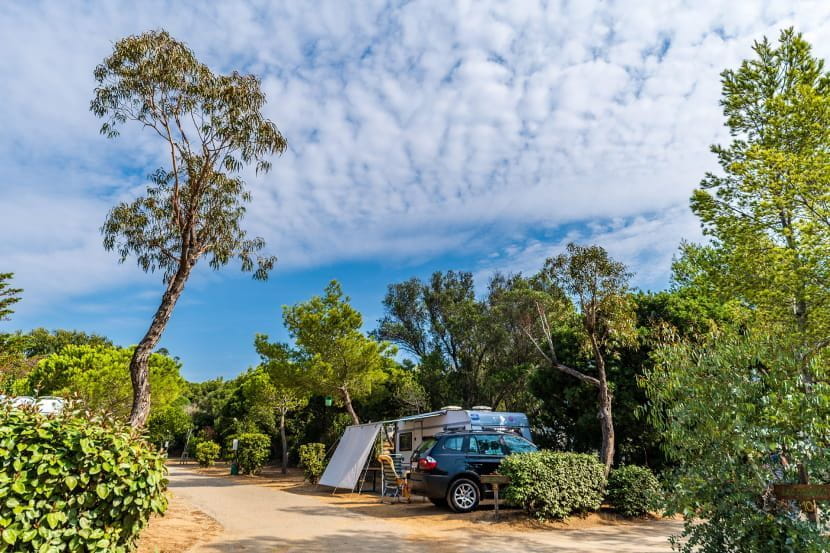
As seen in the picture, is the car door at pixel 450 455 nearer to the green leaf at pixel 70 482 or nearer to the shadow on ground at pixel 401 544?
the shadow on ground at pixel 401 544

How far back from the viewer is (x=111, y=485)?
4.05 metres

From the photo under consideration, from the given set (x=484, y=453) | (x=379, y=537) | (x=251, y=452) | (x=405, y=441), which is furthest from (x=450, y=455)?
(x=251, y=452)

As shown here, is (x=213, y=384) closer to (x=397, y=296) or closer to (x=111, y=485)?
(x=397, y=296)

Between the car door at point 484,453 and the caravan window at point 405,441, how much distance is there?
677cm

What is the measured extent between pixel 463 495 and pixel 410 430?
7.17 m

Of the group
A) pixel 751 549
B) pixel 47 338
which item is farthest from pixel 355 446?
pixel 47 338

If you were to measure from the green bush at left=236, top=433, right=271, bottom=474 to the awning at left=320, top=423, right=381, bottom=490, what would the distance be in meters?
9.11

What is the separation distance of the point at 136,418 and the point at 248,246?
5.29 m

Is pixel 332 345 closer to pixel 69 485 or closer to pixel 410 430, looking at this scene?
pixel 410 430

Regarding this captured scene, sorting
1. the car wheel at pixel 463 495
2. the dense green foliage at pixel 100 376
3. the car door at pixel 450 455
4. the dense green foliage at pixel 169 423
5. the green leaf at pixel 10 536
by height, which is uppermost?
the dense green foliage at pixel 100 376

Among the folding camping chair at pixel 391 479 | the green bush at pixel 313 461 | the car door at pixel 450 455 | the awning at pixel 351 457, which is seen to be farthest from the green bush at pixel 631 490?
the green bush at pixel 313 461

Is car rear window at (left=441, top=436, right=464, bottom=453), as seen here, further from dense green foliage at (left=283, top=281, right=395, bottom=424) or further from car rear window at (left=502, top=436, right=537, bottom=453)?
dense green foliage at (left=283, top=281, right=395, bottom=424)

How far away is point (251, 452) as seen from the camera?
81.0ft

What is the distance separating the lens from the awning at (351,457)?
1532 centimetres
